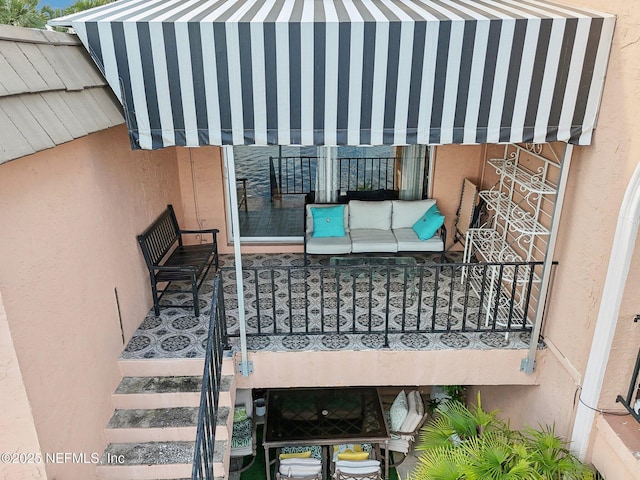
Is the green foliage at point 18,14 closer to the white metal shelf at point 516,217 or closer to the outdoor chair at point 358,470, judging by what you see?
the white metal shelf at point 516,217

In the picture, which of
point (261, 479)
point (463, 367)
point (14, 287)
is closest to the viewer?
point (14, 287)

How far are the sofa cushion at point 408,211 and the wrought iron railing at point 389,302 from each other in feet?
2.52

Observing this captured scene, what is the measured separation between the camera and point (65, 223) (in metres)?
3.44

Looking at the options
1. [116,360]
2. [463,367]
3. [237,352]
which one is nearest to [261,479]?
[237,352]

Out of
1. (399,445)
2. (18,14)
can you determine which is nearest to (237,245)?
(399,445)

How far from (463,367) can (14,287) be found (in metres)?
3.93

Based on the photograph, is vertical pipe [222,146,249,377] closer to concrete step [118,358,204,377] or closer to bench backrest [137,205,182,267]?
concrete step [118,358,204,377]

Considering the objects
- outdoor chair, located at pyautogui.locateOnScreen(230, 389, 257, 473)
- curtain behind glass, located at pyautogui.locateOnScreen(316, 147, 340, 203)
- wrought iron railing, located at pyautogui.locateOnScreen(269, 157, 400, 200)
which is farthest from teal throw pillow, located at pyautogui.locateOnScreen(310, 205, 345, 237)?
outdoor chair, located at pyautogui.locateOnScreen(230, 389, 257, 473)

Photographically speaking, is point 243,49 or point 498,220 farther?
point 498,220

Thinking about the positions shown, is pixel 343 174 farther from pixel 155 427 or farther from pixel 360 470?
pixel 155 427

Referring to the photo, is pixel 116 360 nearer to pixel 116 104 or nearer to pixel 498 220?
pixel 116 104

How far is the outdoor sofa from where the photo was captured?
5.91 meters

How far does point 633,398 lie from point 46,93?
194 inches

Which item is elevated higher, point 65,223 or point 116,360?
point 65,223
